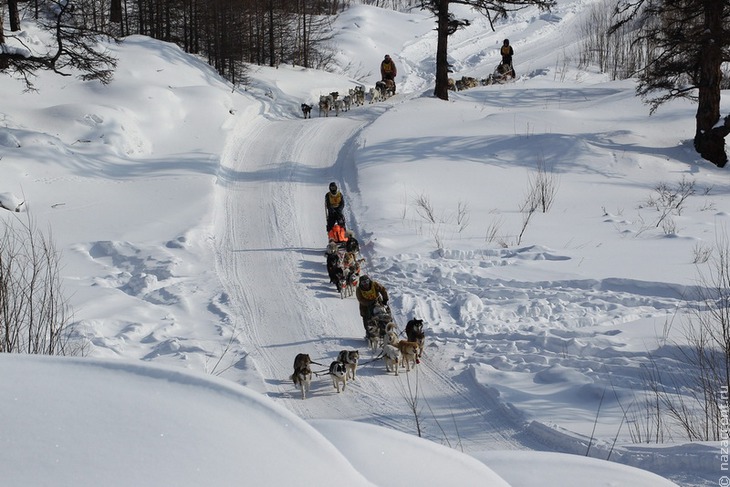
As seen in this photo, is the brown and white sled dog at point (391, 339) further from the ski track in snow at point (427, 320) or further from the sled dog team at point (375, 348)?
the ski track in snow at point (427, 320)

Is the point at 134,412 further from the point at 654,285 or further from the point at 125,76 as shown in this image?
the point at 125,76

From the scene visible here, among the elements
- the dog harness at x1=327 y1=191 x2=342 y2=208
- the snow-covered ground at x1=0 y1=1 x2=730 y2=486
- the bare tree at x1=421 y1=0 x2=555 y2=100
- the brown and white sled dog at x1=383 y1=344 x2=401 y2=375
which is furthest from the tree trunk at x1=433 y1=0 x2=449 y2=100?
the brown and white sled dog at x1=383 y1=344 x2=401 y2=375

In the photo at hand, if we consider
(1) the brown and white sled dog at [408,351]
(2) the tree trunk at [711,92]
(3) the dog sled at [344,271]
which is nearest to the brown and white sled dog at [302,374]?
(1) the brown and white sled dog at [408,351]

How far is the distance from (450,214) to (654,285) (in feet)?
19.1

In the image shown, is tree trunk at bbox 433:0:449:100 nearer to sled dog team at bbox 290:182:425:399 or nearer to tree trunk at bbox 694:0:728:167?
tree trunk at bbox 694:0:728:167

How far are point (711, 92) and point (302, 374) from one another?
56.0 feet

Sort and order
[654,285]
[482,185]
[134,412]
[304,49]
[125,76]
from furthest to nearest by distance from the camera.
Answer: [304,49], [125,76], [482,185], [654,285], [134,412]

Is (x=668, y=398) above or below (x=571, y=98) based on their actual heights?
below

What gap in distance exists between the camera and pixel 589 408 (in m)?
9.55

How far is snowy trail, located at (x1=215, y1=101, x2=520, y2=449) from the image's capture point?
1005cm

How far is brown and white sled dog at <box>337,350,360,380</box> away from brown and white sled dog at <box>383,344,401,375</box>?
1.37 ft

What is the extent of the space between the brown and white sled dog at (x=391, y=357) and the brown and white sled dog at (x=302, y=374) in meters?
1.17

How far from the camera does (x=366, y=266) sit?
49.5ft

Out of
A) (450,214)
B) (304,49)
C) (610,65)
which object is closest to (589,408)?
(450,214)
